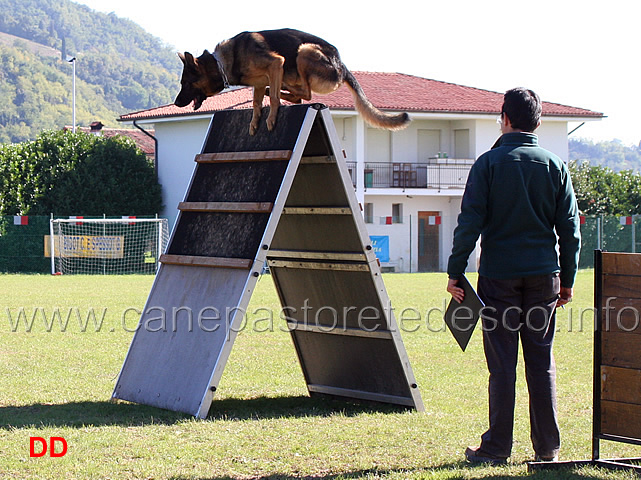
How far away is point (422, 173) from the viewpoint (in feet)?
123

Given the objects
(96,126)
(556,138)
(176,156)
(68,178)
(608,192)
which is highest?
(96,126)

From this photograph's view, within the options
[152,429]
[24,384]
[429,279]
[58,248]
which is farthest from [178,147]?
[152,429]

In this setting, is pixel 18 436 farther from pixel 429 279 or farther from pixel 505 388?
pixel 429 279

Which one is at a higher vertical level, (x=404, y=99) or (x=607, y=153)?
(x=607, y=153)

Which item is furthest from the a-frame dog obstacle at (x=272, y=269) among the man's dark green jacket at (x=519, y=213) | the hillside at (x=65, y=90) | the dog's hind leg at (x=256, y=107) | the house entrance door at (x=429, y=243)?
the hillside at (x=65, y=90)

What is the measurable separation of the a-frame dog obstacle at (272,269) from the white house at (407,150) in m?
26.6

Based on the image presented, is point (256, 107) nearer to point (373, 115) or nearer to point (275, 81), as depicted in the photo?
point (275, 81)

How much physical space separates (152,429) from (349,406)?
1942 millimetres

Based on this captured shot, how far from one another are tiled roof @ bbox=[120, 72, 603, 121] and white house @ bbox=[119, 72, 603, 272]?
58 millimetres

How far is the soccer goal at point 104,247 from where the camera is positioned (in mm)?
28453

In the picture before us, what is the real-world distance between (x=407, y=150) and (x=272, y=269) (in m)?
30.7

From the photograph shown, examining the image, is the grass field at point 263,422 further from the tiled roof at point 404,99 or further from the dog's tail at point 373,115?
the tiled roof at point 404,99

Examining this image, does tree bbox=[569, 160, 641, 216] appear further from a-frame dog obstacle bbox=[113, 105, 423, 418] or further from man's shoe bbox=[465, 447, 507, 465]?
man's shoe bbox=[465, 447, 507, 465]

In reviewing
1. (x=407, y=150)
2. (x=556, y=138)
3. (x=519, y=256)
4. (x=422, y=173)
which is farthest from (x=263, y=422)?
(x=556, y=138)
